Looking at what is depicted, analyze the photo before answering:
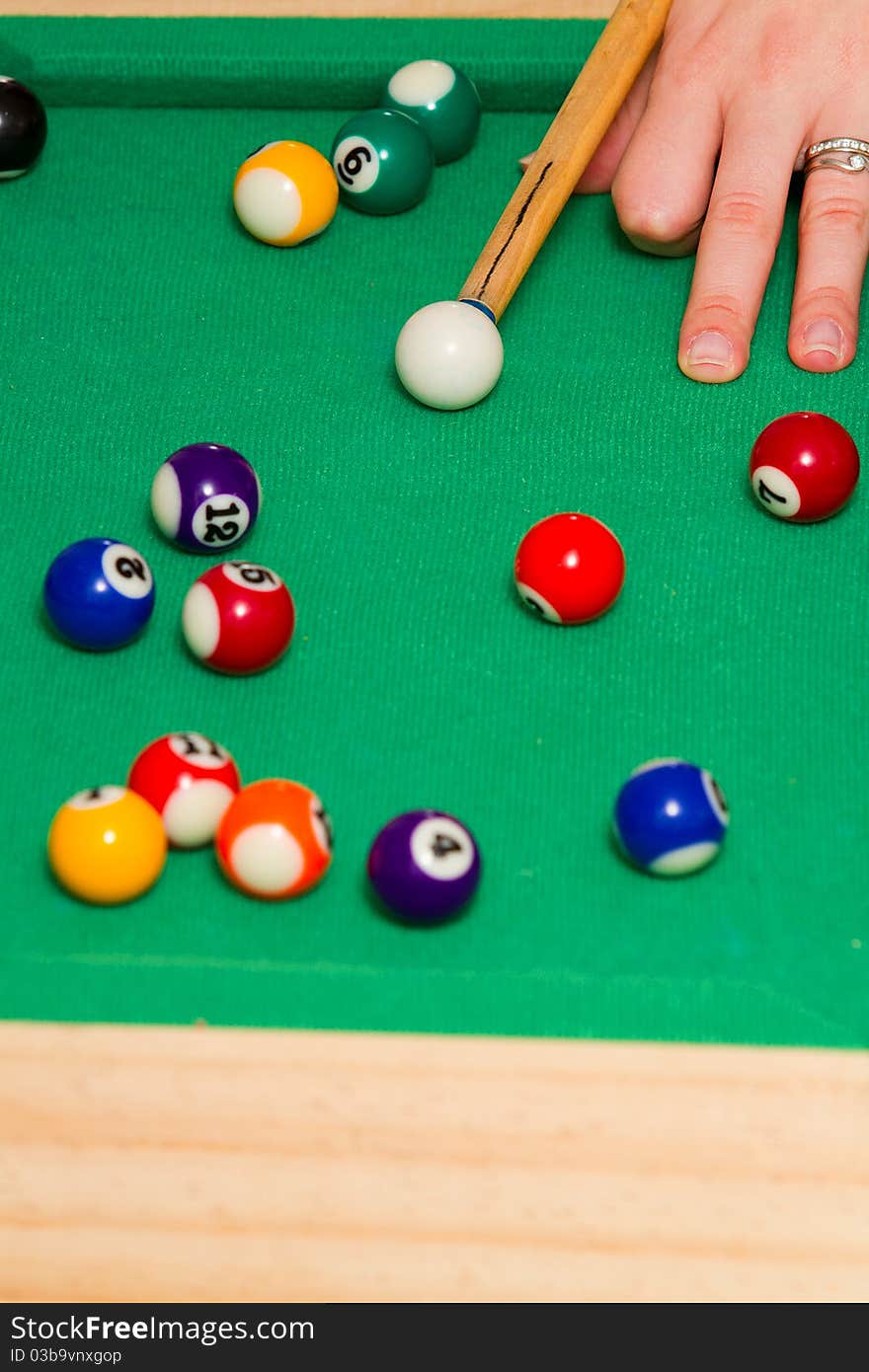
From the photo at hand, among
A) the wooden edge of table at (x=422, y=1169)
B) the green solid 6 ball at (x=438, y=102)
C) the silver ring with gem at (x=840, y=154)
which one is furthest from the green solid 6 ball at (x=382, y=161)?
the wooden edge of table at (x=422, y=1169)

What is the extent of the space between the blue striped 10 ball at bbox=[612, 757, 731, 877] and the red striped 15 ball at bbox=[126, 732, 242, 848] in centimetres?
44

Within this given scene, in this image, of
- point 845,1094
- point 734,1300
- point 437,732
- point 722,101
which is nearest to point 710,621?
point 437,732

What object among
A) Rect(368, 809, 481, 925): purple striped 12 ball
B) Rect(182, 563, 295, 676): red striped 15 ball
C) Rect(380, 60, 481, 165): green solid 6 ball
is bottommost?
Rect(368, 809, 481, 925): purple striped 12 ball

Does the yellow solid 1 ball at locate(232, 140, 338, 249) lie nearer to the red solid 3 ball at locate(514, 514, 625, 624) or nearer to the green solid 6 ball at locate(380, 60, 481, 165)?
the green solid 6 ball at locate(380, 60, 481, 165)

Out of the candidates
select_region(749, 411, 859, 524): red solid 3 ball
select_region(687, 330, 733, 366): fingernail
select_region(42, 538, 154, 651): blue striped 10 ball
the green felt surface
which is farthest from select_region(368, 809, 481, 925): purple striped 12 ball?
select_region(687, 330, 733, 366): fingernail

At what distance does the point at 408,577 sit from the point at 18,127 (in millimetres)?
1092

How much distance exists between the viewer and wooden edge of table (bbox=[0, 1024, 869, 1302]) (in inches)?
51.3

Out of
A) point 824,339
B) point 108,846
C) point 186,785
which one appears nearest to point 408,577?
point 186,785

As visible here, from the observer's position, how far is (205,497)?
5.97 ft

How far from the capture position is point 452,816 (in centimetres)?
159

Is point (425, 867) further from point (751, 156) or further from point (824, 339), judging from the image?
point (751, 156)

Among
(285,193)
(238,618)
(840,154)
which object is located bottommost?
(238,618)

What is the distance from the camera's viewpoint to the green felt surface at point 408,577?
4.82 feet

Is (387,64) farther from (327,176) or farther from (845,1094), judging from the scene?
(845,1094)
